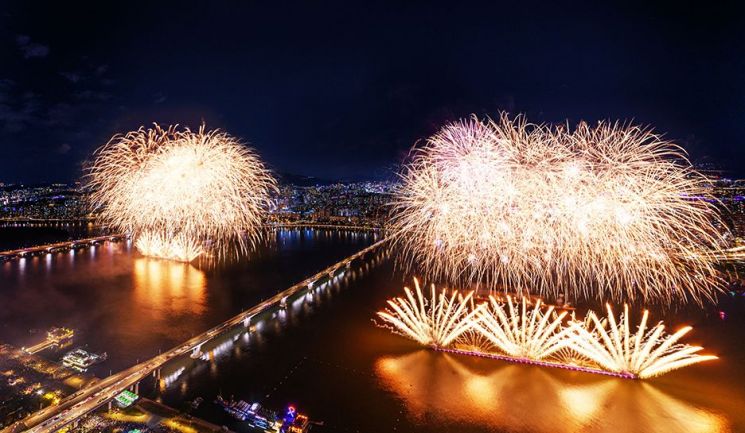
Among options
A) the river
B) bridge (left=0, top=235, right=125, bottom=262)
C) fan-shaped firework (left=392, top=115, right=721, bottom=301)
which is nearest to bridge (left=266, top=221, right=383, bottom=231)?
bridge (left=0, top=235, right=125, bottom=262)

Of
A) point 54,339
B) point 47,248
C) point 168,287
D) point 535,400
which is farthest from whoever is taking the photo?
point 47,248

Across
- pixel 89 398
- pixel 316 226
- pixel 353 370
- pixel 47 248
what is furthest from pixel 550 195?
pixel 316 226

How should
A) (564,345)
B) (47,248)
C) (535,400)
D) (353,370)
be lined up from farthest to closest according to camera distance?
(47,248)
(353,370)
(564,345)
(535,400)

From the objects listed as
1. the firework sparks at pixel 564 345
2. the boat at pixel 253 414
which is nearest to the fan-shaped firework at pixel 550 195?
the firework sparks at pixel 564 345

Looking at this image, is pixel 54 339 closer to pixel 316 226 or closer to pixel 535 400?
pixel 535 400

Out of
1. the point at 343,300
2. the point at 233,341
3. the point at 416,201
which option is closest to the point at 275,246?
the point at 343,300

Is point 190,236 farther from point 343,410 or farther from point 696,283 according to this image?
point 696,283

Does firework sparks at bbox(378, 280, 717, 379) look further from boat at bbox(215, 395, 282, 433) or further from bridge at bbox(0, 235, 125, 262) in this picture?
bridge at bbox(0, 235, 125, 262)

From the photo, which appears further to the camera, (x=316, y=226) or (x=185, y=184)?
(x=316, y=226)
